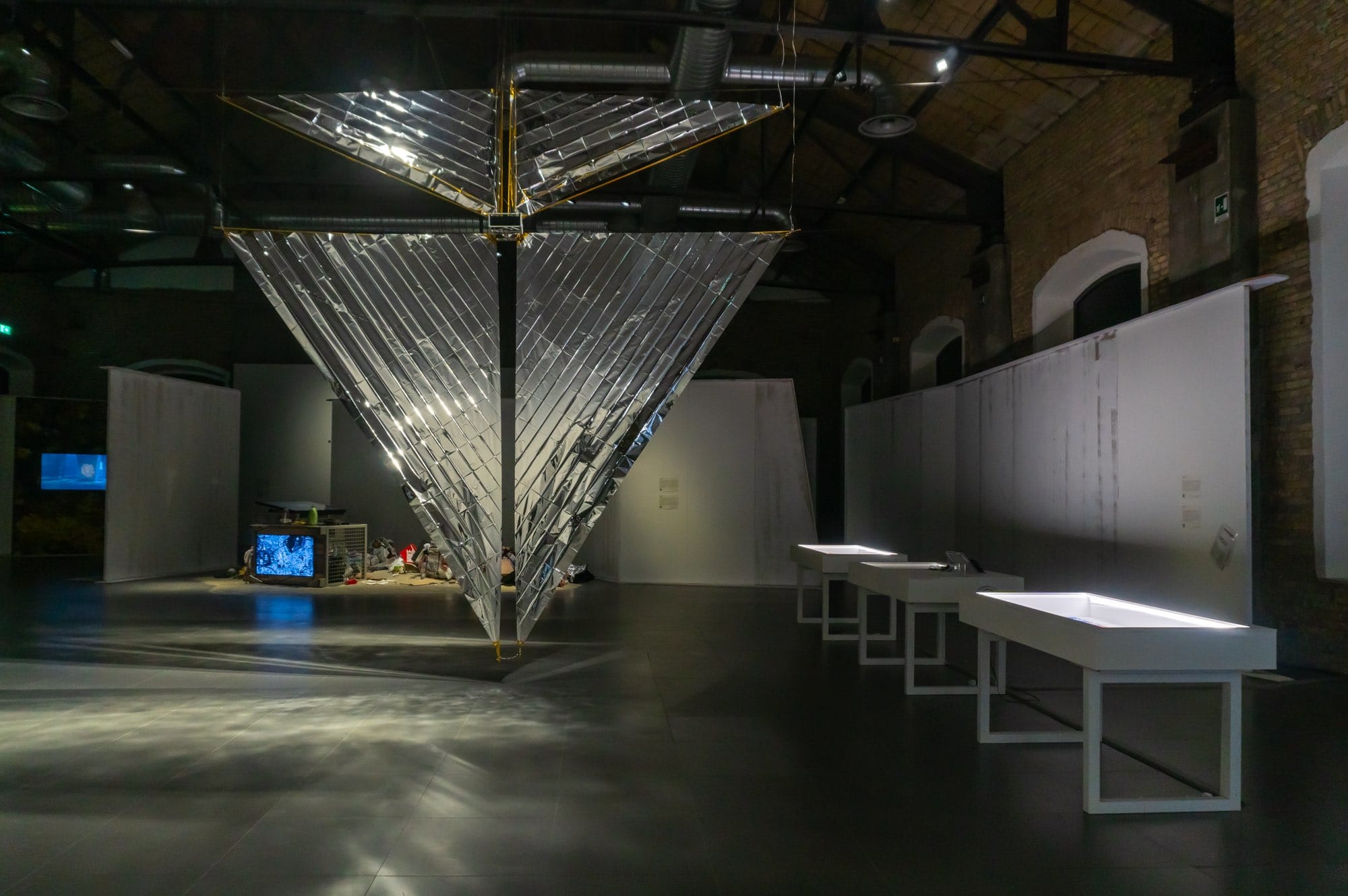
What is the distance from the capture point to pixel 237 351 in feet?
49.9

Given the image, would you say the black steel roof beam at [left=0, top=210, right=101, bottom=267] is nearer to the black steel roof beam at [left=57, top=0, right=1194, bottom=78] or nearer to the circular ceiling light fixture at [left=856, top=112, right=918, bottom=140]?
the black steel roof beam at [left=57, top=0, right=1194, bottom=78]

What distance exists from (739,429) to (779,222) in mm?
2779

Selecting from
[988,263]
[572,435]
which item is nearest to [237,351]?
[988,263]

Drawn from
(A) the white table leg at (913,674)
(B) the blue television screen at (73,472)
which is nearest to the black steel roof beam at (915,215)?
(A) the white table leg at (913,674)

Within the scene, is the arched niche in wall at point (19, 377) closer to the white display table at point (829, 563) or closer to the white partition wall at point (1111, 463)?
the white display table at point (829, 563)

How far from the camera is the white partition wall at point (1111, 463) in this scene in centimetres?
541

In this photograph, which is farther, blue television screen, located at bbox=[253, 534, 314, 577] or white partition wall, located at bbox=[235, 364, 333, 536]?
white partition wall, located at bbox=[235, 364, 333, 536]

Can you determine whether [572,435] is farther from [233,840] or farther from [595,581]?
[595,581]

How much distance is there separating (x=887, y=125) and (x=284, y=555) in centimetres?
725

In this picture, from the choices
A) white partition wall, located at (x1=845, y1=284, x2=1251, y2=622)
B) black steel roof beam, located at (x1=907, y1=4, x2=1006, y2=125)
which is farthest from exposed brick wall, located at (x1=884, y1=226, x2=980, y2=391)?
black steel roof beam, located at (x1=907, y1=4, x2=1006, y2=125)

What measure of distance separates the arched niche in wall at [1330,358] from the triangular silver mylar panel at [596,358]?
128 inches

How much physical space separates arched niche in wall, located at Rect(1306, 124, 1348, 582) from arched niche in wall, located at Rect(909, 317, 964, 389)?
6.28 meters

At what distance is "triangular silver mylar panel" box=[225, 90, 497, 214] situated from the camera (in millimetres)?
4934

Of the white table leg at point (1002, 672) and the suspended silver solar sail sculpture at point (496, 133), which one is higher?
the suspended silver solar sail sculpture at point (496, 133)
